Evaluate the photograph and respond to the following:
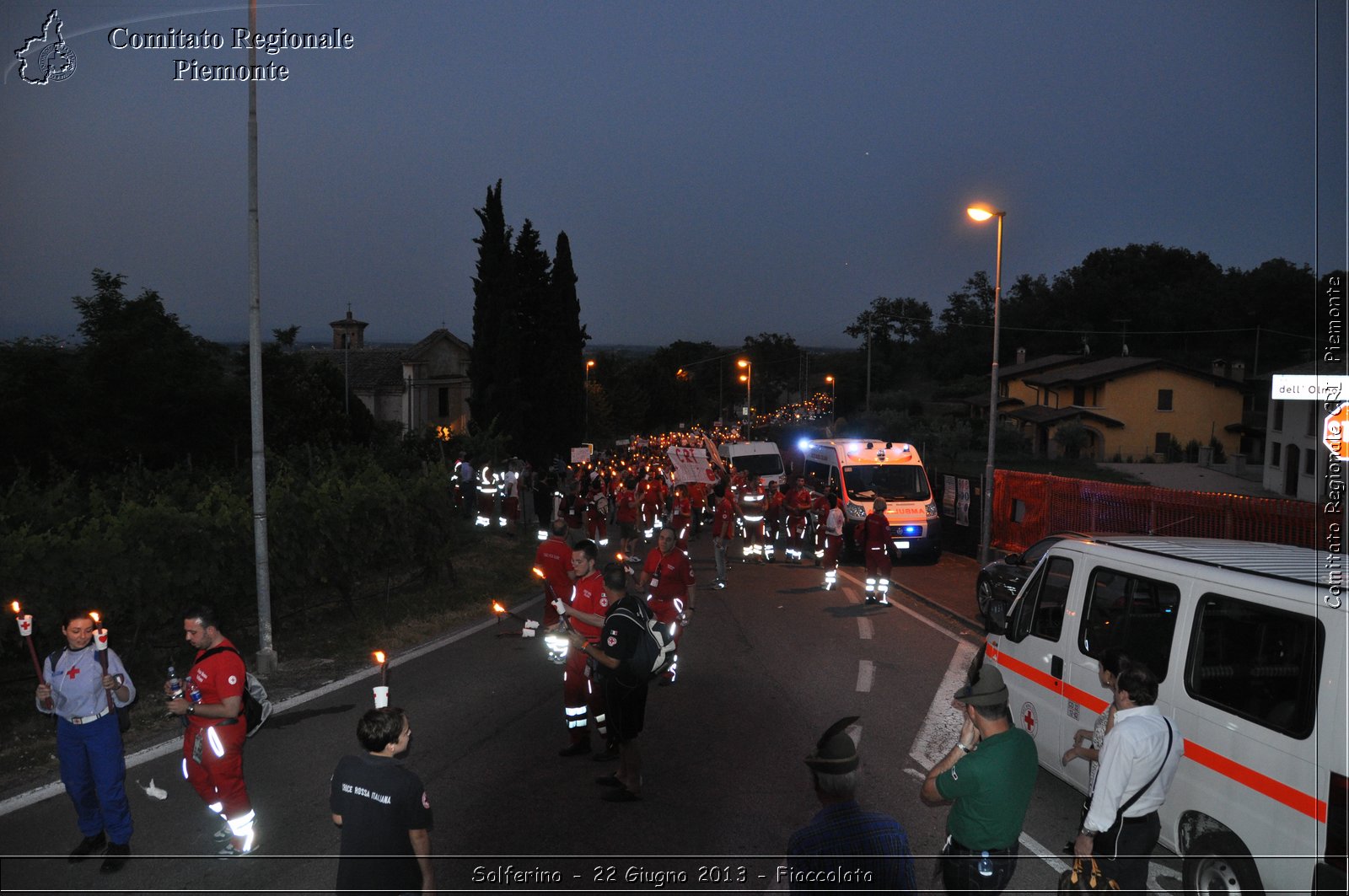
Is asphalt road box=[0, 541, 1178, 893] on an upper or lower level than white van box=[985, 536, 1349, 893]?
lower

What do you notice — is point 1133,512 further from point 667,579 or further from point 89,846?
point 89,846

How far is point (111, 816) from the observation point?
591 cm

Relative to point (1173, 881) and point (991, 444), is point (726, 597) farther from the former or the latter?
point (1173, 881)

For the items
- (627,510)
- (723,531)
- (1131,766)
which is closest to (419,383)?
(627,510)

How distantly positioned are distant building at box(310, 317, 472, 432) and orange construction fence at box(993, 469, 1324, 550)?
38.4 metres

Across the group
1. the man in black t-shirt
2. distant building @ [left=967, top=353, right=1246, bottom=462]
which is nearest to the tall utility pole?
the man in black t-shirt

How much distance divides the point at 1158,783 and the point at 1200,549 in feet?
7.37

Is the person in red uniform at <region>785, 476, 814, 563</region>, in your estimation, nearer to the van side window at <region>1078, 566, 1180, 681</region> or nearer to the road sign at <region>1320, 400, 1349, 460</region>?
the road sign at <region>1320, 400, 1349, 460</region>

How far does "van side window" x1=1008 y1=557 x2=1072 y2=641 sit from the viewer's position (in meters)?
6.90

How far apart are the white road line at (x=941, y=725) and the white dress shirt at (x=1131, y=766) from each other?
92.8 inches

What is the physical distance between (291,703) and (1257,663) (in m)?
8.92

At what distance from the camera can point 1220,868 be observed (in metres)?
5.03

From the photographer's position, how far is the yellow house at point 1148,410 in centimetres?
5291

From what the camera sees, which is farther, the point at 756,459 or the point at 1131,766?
the point at 756,459
